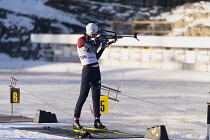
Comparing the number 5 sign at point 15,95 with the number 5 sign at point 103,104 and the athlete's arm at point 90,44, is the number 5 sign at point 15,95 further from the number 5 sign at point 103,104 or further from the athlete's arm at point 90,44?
the athlete's arm at point 90,44

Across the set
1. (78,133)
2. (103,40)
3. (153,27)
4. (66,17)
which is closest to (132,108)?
(103,40)

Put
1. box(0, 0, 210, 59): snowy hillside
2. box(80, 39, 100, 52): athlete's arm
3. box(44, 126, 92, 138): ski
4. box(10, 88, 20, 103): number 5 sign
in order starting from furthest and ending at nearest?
box(0, 0, 210, 59): snowy hillside < box(10, 88, 20, 103): number 5 sign < box(80, 39, 100, 52): athlete's arm < box(44, 126, 92, 138): ski

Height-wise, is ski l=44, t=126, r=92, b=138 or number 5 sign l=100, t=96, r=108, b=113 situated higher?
number 5 sign l=100, t=96, r=108, b=113

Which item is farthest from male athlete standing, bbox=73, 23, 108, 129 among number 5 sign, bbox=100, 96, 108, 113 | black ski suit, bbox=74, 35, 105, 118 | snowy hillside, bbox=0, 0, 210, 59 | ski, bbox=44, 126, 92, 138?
snowy hillside, bbox=0, 0, 210, 59

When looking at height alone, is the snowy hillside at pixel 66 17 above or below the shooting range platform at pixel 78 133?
above

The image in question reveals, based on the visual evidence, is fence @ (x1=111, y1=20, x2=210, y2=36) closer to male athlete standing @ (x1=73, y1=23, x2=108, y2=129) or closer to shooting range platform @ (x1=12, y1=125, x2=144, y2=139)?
male athlete standing @ (x1=73, y1=23, x2=108, y2=129)

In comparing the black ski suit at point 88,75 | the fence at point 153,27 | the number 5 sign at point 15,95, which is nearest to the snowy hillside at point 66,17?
the fence at point 153,27

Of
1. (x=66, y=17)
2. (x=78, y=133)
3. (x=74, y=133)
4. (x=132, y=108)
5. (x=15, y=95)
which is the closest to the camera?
(x=78, y=133)

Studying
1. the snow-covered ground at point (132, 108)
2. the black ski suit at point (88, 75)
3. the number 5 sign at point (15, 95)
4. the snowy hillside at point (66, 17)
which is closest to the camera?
the black ski suit at point (88, 75)

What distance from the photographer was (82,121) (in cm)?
1398

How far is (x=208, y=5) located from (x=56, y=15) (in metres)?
15.8

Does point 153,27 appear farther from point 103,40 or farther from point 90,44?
point 90,44

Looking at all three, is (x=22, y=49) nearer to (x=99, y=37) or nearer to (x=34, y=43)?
(x=34, y=43)

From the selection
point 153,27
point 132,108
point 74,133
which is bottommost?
point 132,108
